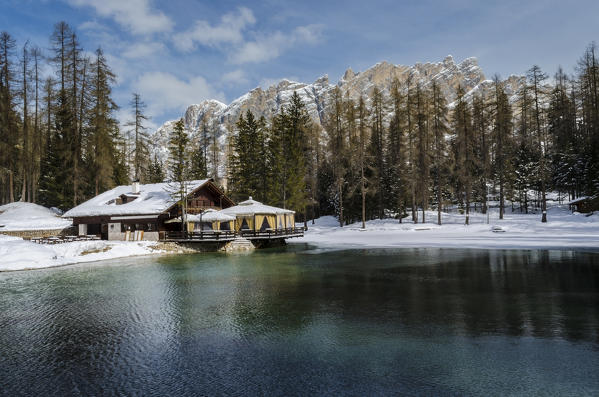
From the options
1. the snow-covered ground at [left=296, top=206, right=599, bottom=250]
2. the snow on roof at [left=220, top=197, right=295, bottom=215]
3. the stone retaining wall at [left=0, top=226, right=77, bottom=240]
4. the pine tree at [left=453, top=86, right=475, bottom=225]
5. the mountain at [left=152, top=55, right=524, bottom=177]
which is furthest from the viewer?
the mountain at [left=152, top=55, right=524, bottom=177]

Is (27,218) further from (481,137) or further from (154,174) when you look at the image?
(481,137)

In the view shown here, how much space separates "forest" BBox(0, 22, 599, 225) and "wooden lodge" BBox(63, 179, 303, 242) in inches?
147

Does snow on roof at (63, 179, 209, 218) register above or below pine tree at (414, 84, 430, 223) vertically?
below

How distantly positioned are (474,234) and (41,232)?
43656 millimetres

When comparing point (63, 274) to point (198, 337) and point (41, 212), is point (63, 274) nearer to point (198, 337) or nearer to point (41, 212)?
point (198, 337)

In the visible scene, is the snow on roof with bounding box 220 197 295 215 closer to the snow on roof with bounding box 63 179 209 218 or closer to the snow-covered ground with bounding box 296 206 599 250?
the snow on roof with bounding box 63 179 209 218

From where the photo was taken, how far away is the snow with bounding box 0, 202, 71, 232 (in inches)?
1336

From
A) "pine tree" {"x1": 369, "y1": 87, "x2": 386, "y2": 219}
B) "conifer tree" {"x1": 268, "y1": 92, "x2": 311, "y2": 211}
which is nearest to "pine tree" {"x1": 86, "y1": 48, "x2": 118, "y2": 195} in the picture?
"conifer tree" {"x1": 268, "y1": 92, "x2": 311, "y2": 211}

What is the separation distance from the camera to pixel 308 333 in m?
9.84

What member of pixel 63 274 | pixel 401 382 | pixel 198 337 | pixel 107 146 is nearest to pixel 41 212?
pixel 107 146

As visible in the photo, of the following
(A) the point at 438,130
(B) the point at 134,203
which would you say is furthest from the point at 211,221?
(A) the point at 438,130

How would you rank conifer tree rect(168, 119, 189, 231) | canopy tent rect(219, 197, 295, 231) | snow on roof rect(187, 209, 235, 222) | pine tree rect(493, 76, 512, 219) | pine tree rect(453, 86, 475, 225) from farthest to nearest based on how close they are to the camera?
pine tree rect(493, 76, 512, 219)
pine tree rect(453, 86, 475, 225)
canopy tent rect(219, 197, 295, 231)
conifer tree rect(168, 119, 189, 231)
snow on roof rect(187, 209, 235, 222)

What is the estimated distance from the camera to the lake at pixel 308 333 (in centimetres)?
703

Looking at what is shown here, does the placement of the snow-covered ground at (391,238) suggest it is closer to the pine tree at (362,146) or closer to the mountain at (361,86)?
the pine tree at (362,146)
